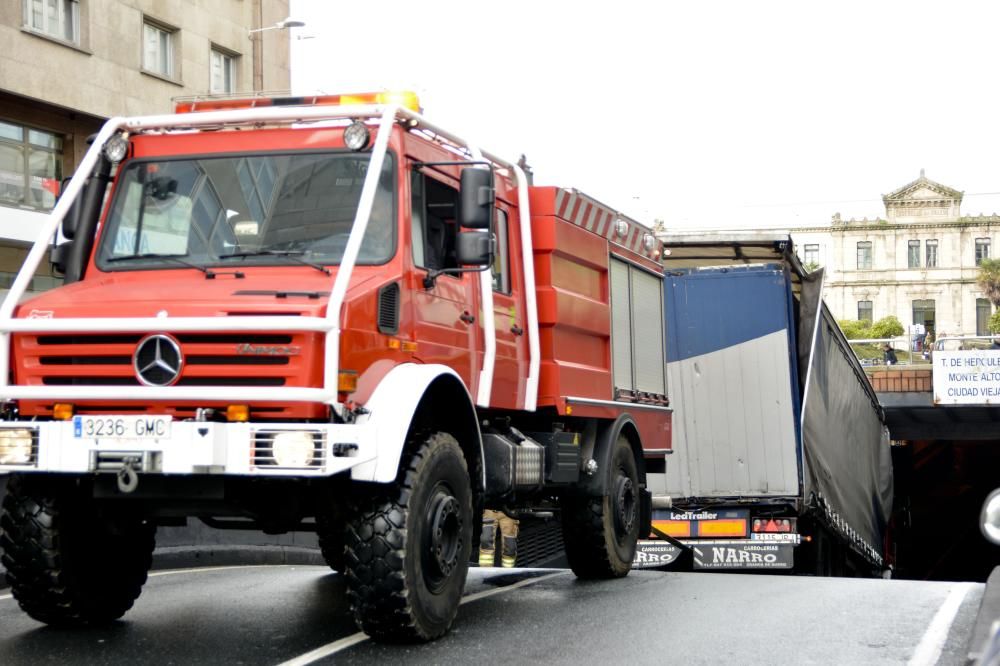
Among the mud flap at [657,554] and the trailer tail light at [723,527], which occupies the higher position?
the trailer tail light at [723,527]

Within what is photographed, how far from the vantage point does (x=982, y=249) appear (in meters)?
95.4

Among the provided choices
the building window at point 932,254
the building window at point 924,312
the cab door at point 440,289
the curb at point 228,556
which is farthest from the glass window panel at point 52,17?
the building window at point 932,254

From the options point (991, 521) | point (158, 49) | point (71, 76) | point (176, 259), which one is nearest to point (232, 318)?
point (176, 259)

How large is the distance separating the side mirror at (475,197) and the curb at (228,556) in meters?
5.94

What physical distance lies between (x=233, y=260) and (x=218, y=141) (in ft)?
2.86

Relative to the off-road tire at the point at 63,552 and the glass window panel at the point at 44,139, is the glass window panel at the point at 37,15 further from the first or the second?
the off-road tire at the point at 63,552

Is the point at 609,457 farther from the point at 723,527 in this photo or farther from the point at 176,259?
the point at 723,527

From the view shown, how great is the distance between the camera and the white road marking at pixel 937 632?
6605 mm

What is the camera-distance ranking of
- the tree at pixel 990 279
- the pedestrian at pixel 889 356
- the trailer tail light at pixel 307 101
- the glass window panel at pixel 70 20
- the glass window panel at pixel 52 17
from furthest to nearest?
1. the tree at pixel 990 279
2. the pedestrian at pixel 889 356
3. the glass window panel at pixel 70 20
4. the glass window panel at pixel 52 17
5. the trailer tail light at pixel 307 101

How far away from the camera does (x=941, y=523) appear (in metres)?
34.9

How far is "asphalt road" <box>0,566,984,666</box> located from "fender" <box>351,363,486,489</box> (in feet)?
2.91

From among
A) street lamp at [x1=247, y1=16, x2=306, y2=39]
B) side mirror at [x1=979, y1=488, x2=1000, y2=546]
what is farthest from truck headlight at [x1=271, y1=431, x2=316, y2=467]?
street lamp at [x1=247, y1=16, x2=306, y2=39]

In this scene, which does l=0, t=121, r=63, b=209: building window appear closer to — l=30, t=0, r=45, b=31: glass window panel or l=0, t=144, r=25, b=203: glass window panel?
l=0, t=144, r=25, b=203: glass window panel

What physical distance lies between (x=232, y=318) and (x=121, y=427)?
0.70 metres
